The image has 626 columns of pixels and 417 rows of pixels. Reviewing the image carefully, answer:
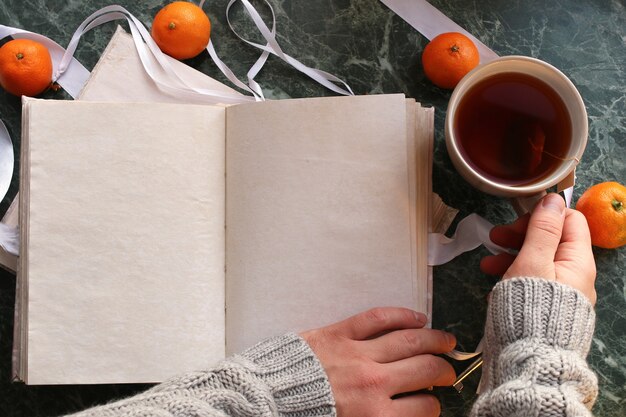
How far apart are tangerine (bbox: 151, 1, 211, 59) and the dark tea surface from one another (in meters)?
0.40

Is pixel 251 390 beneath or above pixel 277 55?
beneath

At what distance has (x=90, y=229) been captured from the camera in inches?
36.3

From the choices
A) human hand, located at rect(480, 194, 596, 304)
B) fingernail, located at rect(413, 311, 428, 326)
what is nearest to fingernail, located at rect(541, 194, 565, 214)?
human hand, located at rect(480, 194, 596, 304)

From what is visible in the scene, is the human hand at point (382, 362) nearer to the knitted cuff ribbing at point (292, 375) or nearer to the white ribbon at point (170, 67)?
the knitted cuff ribbing at point (292, 375)

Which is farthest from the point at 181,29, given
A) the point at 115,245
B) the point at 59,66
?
the point at 115,245

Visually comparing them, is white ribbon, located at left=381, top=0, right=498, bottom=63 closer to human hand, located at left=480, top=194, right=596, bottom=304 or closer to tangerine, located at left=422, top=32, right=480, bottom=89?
tangerine, located at left=422, top=32, right=480, bottom=89

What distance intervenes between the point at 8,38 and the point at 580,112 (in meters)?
0.87

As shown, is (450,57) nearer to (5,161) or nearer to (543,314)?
(543,314)

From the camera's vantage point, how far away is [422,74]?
1019mm

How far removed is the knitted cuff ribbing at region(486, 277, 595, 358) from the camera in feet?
2.46

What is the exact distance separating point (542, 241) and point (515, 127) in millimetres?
177

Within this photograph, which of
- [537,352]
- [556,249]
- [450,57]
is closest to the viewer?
[537,352]

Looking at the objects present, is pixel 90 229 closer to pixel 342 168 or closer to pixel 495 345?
pixel 342 168

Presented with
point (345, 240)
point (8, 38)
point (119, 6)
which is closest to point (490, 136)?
point (345, 240)
